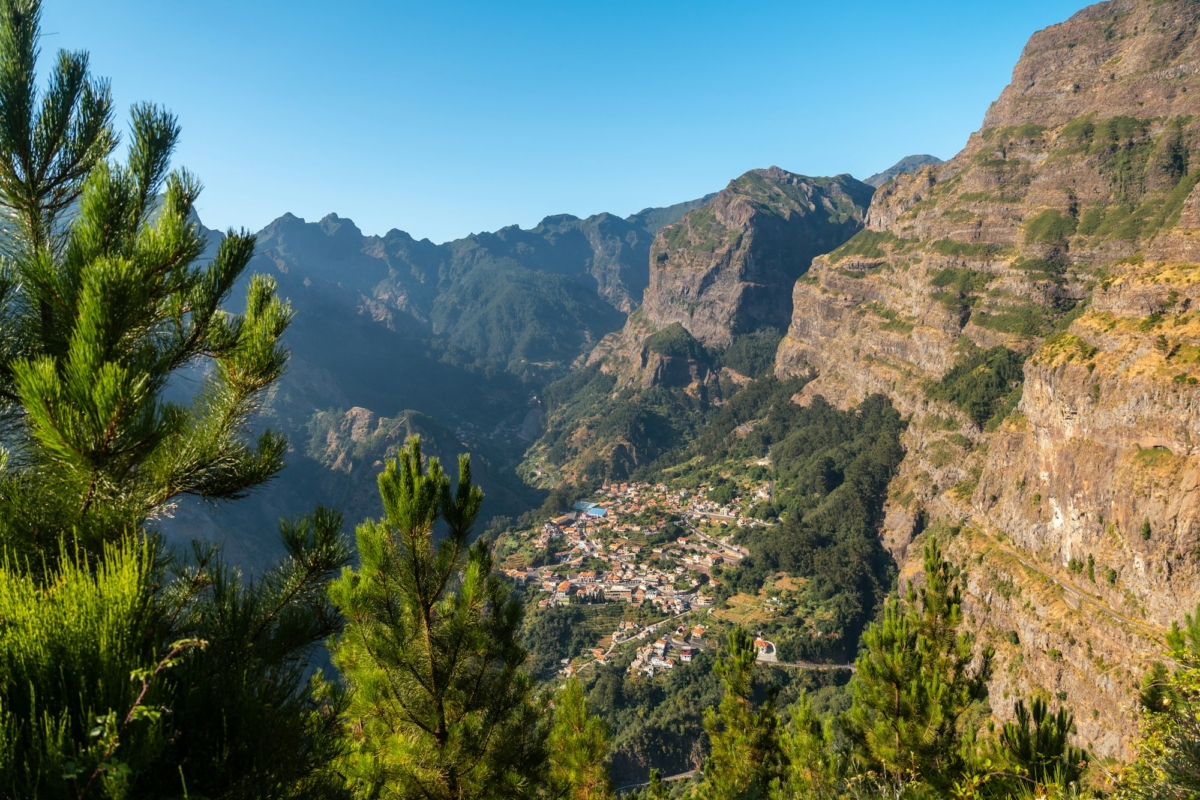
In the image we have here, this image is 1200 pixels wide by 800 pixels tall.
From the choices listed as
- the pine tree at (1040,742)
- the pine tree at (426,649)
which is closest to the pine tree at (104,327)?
the pine tree at (426,649)

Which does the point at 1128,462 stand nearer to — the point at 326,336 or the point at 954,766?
the point at 954,766

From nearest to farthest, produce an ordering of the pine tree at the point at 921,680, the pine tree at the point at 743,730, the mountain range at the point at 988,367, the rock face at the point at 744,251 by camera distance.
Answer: the pine tree at the point at 921,680
the pine tree at the point at 743,730
the mountain range at the point at 988,367
the rock face at the point at 744,251

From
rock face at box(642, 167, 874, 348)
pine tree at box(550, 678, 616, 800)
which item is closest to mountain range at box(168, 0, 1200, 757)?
rock face at box(642, 167, 874, 348)

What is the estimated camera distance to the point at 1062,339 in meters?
32.4

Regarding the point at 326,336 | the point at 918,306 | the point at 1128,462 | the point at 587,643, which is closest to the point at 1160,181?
the point at 918,306

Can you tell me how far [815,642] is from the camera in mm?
40438

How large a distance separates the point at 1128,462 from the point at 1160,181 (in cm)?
3596

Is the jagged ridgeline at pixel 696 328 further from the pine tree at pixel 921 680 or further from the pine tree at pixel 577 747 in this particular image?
the pine tree at pixel 577 747

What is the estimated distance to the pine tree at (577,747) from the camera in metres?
8.64

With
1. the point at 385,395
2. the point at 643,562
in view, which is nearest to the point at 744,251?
the point at 385,395

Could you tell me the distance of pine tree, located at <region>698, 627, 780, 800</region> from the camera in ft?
39.3

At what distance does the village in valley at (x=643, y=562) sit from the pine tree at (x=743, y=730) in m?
28.9

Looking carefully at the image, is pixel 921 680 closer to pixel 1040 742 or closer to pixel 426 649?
pixel 1040 742

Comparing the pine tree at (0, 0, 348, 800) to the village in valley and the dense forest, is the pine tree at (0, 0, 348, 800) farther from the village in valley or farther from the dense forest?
the village in valley
